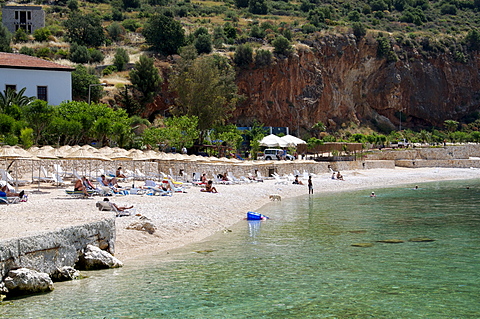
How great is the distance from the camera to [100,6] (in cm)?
10106

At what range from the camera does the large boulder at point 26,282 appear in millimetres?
9508

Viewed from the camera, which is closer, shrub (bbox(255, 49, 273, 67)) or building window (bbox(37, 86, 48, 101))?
building window (bbox(37, 86, 48, 101))

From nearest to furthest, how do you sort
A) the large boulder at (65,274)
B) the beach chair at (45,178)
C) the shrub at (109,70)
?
the large boulder at (65,274)
the beach chair at (45,178)
the shrub at (109,70)

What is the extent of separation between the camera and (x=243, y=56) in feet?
239

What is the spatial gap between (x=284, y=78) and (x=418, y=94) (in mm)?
31158

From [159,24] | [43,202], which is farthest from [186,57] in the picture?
[43,202]

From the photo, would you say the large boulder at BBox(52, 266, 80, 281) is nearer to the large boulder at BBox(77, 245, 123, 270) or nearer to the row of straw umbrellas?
the large boulder at BBox(77, 245, 123, 270)

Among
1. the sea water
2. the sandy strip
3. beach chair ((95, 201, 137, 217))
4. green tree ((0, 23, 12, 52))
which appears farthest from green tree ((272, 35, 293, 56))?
beach chair ((95, 201, 137, 217))

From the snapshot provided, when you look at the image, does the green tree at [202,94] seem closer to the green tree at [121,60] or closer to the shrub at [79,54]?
the green tree at [121,60]

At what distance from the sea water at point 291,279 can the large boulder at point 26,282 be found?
188 millimetres

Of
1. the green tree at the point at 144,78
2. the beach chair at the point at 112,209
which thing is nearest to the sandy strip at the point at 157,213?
the beach chair at the point at 112,209

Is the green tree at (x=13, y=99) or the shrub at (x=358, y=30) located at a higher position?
the shrub at (x=358, y=30)

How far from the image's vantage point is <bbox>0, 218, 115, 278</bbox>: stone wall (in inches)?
371

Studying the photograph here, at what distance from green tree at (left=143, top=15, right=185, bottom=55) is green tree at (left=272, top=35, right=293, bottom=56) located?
13297 mm
